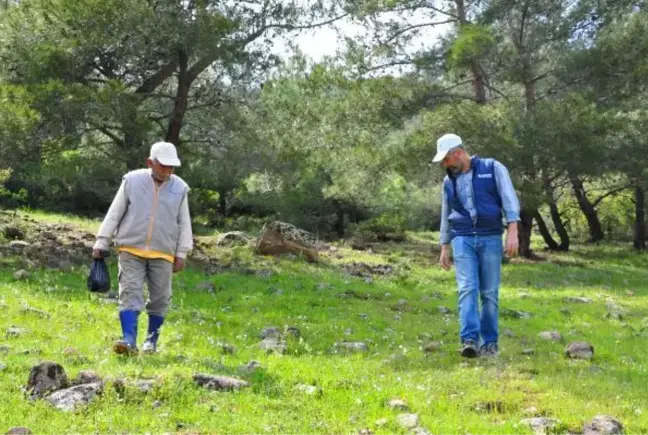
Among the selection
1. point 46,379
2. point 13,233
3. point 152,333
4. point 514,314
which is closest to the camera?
point 46,379

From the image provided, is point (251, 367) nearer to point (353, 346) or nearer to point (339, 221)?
point (353, 346)

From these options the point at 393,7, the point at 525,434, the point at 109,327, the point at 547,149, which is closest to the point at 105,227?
the point at 109,327

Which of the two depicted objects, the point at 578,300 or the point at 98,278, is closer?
the point at 98,278

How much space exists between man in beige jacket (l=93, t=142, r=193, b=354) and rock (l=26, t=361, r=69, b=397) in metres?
1.76

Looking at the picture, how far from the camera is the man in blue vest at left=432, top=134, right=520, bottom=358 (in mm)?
8016

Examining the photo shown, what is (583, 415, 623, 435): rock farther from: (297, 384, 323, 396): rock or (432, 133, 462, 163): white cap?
(432, 133, 462, 163): white cap

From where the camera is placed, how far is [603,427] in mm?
5145

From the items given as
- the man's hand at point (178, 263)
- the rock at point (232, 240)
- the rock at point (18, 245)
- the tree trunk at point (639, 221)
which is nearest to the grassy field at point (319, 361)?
the man's hand at point (178, 263)

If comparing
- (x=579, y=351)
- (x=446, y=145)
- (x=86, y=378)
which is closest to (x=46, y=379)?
(x=86, y=378)

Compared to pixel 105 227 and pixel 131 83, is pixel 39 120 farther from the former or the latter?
pixel 105 227

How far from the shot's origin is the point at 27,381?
568cm

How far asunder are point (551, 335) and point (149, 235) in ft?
19.0

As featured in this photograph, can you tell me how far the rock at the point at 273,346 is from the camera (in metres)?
8.06

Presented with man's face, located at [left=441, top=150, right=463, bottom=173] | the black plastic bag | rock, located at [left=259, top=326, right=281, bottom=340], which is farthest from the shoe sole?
man's face, located at [left=441, top=150, right=463, bottom=173]
